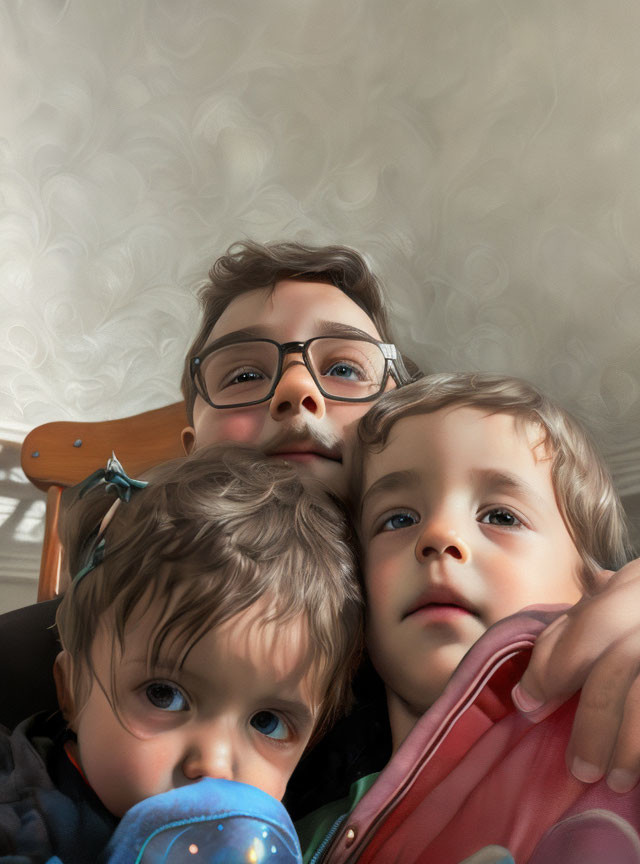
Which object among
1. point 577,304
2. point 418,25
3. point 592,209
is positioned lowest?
point 577,304

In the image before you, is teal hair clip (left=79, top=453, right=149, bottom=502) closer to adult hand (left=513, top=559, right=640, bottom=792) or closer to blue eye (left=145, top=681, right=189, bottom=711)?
blue eye (left=145, top=681, right=189, bottom=711)

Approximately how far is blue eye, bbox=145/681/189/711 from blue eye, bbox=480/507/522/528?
240mm

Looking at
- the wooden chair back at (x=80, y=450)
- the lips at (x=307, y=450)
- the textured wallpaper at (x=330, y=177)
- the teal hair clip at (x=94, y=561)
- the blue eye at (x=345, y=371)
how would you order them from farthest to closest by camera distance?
the wooden chair back at (x=80, y=450) < the textured wallpaper at (x=330, y=177) < the blue eye at (x=345, y=371) < the lips at (x=307, y=450) < the teal hair clip at (x=94, y=561)

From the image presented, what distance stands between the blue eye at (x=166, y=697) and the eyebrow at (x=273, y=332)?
43 cm

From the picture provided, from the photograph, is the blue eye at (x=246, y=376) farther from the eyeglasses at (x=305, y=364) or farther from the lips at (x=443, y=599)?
the lips at (x=443, y=599)

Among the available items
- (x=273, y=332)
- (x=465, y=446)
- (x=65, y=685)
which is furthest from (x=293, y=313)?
(x=65, y=685)

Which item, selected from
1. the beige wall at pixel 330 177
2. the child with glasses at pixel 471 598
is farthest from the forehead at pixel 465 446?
the beige wall at pixel 330 177

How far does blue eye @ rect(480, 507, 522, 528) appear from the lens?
59 centimetres

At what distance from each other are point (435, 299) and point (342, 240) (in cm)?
24

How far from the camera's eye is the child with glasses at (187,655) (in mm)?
506

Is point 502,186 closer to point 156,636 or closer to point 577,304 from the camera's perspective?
point 577,304

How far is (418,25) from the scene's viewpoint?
137 centimetres

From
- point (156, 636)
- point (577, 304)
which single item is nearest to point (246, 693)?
point (156, 636)

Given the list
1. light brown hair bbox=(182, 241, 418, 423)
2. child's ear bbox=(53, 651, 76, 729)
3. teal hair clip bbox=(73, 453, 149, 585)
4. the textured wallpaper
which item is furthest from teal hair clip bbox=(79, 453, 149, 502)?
the textured wallpaper
